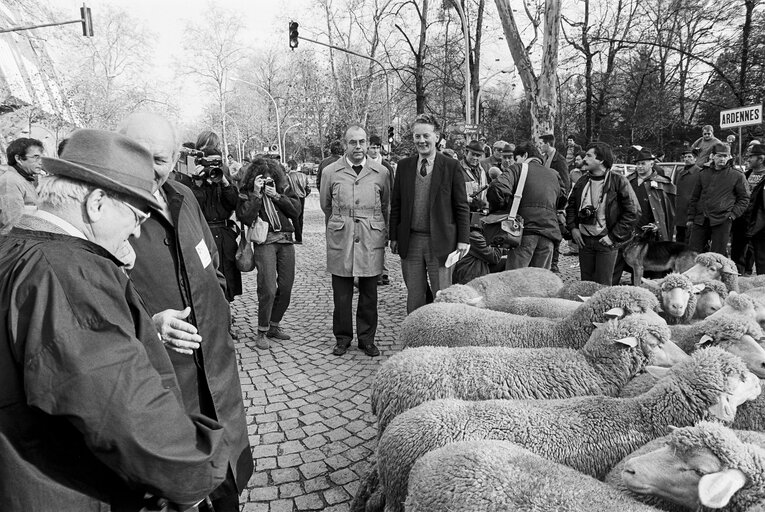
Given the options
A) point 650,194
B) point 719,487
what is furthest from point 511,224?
point 719,487

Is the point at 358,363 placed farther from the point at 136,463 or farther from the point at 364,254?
the point at 136,463

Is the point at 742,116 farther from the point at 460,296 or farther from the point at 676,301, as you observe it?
the point at 460,296

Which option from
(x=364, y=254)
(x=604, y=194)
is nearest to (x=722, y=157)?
(x=604, y=194)

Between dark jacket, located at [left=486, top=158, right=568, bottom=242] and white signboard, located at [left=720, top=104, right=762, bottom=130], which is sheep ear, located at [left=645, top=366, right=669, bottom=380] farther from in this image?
white signboard, located at [left=720, top=104, right=762, bottom=130]

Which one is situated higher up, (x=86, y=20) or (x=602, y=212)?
(x=86, y=20)

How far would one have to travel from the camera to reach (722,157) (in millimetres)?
6902

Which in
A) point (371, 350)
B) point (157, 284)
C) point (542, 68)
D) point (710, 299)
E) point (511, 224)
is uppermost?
point (542, 68)

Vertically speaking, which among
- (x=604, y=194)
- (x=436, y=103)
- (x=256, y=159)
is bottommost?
(x=604, y=194)

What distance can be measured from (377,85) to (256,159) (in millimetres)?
26044

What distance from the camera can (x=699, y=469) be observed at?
1338mm

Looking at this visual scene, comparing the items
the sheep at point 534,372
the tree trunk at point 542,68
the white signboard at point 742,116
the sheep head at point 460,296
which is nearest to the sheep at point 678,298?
the sheep at point 534,372

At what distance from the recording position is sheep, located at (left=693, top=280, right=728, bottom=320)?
3.50 m

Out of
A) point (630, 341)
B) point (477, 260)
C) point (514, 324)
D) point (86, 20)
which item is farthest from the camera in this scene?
point (86, 20)

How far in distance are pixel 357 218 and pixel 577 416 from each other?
117 inches
